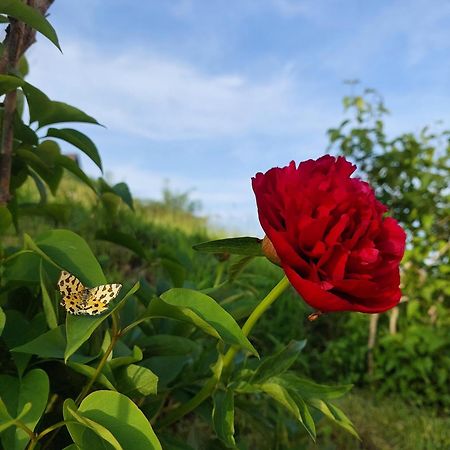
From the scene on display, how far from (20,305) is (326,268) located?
624 mm

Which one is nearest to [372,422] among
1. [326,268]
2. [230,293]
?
[230,293]

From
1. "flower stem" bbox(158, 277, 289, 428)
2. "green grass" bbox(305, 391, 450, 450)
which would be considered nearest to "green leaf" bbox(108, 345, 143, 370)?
"flower stem" bbox(158, 277, 289, 428)

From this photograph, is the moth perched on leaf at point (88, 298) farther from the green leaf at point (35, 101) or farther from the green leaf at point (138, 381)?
the green leaf at point (35, 101)

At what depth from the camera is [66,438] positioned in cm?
96

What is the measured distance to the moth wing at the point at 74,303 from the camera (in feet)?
2.46

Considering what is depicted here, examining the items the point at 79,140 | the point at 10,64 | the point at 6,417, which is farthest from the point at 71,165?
the point at 6,417

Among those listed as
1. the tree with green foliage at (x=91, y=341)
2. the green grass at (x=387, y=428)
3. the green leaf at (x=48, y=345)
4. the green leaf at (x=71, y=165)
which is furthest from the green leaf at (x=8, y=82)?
the green grass at (x=387, y=428)

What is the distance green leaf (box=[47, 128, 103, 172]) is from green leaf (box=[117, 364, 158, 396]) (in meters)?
0.38

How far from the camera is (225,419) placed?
87 cm

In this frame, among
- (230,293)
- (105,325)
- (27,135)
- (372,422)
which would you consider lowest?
(372,422)

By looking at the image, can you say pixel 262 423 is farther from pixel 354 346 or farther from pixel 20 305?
pixel 354 346

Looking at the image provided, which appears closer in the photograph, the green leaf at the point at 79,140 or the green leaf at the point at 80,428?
the green leaf at the point at 80,428

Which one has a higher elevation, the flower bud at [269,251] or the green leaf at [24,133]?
the green leaf at [24,133]

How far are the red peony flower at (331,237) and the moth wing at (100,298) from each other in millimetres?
200
